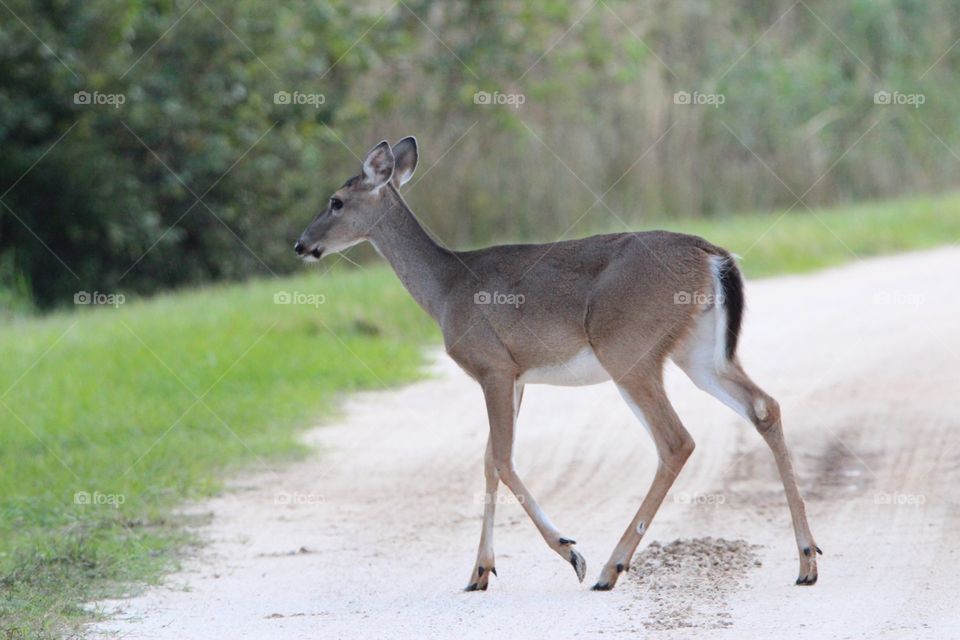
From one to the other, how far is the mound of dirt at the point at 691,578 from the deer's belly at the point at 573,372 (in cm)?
83

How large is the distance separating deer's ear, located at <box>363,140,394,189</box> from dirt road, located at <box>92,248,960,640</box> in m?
1.76

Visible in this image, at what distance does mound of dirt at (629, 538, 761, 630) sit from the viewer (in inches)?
226

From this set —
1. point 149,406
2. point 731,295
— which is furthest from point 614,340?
point 149,406

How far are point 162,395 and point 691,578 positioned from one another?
18.3ft

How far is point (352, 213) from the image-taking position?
7590mm

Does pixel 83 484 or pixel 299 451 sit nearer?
pixel 83 484

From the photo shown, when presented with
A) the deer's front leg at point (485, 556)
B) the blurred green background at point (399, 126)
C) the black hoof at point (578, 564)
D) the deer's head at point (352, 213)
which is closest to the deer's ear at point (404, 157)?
the deer's head at point (352, 213)

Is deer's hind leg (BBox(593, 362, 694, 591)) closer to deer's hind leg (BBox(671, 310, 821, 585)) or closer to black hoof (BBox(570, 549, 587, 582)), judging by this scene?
deer's hind leg (BBox(671, 310, 821, 585))

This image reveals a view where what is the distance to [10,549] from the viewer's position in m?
7.59

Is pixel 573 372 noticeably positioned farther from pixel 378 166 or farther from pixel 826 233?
pixel 826 233

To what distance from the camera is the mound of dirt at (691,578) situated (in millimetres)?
5742

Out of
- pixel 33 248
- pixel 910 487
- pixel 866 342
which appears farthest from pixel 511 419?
pixel 33 248

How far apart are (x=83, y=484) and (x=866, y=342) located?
5.75m

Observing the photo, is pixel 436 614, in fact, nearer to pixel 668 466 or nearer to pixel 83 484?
pixel 668 466
